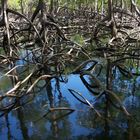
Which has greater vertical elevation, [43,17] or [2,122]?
[43,17]

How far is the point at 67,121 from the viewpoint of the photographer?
13.5ft

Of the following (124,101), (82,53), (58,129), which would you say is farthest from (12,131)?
(82,53)

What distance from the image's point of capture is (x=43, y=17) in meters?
7.58

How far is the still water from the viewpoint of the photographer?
3799 mm

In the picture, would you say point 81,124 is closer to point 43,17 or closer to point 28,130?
point 28,130

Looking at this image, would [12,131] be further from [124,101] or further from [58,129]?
Result: [124,101]

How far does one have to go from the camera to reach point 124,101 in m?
4.72

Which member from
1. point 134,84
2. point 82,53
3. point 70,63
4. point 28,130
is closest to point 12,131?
point 28,130

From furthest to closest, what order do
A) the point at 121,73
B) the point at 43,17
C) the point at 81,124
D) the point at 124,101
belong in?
the point at 43,17 < the point at 121,73 < the point at 124,101 < the point at 81,124

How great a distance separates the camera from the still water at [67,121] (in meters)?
3.80

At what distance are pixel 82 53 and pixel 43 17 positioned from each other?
53.1 inches

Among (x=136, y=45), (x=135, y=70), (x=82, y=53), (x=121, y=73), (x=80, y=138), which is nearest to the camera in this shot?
(x=80, y=138)

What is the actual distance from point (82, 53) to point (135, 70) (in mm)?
1089

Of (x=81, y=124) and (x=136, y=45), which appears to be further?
(x=136, y=45)
